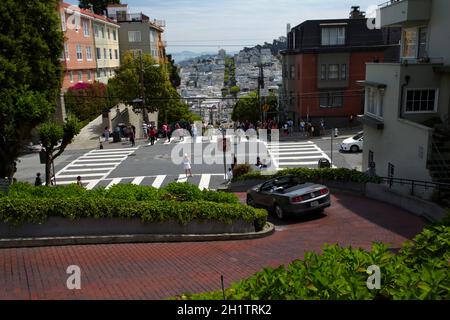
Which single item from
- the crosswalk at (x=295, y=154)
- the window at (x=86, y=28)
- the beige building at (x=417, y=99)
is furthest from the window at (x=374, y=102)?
the window at (x=86, y=28)

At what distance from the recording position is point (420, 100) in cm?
1936

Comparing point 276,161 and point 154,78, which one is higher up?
point 154,78

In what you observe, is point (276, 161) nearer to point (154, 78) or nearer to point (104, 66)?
point (154, 78)

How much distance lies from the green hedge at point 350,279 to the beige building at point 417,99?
40.9ft

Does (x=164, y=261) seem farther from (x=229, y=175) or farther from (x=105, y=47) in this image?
(x=105, y=47)

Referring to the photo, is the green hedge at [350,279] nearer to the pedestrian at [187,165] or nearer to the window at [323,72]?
the pedestrian at [187,165]

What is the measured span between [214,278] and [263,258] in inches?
76.4

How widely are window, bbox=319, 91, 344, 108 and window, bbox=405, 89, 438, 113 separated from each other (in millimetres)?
25589

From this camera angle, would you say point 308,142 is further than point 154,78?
No

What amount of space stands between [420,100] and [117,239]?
14290mm

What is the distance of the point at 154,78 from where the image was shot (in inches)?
1829

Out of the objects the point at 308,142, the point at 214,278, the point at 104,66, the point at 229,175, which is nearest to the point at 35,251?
the point at 214,278

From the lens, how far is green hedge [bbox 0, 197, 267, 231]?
11.0 meters
